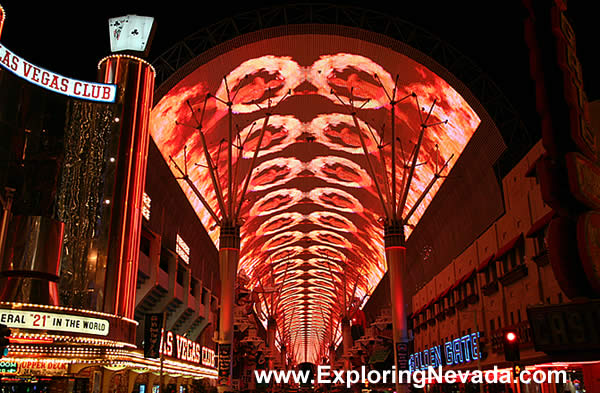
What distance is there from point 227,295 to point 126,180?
41.9 feet

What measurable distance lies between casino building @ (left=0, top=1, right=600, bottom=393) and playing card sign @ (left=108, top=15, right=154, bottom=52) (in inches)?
3.1

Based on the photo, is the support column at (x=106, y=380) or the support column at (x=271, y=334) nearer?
the support column at (x=106, y=380)

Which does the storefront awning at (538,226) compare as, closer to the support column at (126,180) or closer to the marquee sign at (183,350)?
the support column at (126,180)

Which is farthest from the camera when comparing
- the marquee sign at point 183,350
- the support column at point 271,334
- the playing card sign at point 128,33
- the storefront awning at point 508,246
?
the support column at point 271,334

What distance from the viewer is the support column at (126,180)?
18.0 m

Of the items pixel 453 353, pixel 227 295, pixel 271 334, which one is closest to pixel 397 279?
pixel 453 353

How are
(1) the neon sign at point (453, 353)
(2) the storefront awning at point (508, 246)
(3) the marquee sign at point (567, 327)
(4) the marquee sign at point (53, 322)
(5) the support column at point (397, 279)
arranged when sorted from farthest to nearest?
(5) the support column at point (397, 279)
(1) the neon sign at point (453, 353)
(2) the storefront awning at point (508, 246)
(4) the marquee sign at point (53, 322)
(3) the marquee sign at point (567, 327)

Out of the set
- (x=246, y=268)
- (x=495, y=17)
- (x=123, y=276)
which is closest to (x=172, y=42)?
(x=123, y=276)

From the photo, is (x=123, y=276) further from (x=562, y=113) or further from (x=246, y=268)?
(x=246, y=268)

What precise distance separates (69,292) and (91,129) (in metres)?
5.48

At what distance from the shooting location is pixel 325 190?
166ft

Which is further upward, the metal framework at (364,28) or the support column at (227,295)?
the metal framework at (364,28)

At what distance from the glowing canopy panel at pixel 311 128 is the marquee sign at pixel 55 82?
675cm

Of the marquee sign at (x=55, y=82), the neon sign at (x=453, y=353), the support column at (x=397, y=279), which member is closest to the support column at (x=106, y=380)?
the marquee sign at (x=55, y=82)
